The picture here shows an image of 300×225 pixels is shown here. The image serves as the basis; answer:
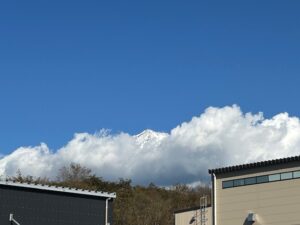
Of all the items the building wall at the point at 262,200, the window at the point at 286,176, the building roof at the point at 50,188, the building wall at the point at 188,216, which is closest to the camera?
the building roof at the point at 50,188

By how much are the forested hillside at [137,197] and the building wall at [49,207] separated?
38228 mm

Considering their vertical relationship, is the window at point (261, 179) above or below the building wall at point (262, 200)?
above

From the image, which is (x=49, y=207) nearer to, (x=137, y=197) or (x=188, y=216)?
(x=188, y=216)

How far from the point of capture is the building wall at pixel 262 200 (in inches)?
1950

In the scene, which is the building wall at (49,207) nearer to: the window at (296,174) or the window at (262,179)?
the window at (262,179)

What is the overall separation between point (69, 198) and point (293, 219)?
17894mm

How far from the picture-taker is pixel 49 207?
40.4 meters

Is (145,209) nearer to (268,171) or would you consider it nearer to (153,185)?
(153,185)

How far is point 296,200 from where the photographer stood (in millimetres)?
49281

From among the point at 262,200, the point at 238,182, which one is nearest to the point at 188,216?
the point at 238,182

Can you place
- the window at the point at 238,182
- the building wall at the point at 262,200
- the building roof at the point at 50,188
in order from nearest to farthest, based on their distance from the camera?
the building roof at the point at 50,188 → the building wall at the point at 262,200 → the window at the point at 238,182

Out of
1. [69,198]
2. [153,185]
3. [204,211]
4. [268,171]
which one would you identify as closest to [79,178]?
[153,185]

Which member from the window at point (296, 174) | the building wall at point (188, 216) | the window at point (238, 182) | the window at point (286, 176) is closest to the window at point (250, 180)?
the window at point (238, 182)

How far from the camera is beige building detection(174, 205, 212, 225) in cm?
5603
